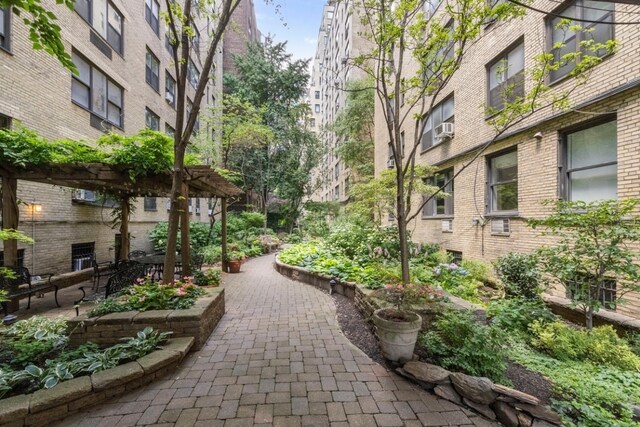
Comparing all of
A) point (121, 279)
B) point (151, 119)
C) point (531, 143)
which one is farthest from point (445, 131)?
point (151, 119)

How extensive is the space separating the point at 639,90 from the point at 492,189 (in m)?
3.72

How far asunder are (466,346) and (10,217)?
790cm

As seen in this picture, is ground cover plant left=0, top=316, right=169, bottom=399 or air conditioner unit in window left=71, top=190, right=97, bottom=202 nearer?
ground cover plant left=0, top=316, right=169, bottom=399

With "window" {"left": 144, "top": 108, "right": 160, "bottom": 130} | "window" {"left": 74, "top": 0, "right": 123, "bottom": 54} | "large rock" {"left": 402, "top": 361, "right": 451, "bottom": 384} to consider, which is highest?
"window" {"left": 74, "top": 0, "right": 123, "bottom": 54}

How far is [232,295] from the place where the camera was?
6516 mm

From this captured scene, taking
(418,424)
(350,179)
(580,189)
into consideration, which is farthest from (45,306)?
(350,179)

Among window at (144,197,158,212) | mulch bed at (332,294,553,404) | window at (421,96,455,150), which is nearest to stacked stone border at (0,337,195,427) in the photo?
mulch bed at (332,294,553,404)

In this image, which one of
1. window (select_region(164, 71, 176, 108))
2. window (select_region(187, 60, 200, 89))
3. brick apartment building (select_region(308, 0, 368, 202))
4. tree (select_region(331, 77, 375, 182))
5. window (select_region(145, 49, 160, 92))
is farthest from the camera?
brick apartment building (select_region(308, 0, 368, 202))

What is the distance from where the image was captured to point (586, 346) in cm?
348

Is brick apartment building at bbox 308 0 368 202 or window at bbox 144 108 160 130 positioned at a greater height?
brick apartment building at bbox 308 0 368 202

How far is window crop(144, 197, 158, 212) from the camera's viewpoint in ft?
39.6

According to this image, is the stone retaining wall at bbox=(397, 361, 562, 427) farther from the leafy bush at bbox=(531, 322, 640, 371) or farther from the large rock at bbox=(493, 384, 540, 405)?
the leafy bush at bbox=(531, 322, 640, 371)

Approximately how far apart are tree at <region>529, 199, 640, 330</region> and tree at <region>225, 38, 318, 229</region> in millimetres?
17140

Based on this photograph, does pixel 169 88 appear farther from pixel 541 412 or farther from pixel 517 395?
pixel 541 412
